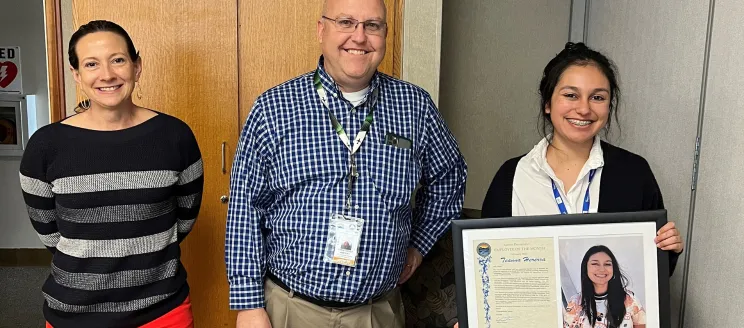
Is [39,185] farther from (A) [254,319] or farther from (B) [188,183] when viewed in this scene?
(A) [254,319]

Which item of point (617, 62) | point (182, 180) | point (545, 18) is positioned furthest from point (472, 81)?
point (182, 180)

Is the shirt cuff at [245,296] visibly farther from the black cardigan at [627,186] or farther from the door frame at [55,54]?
the door frame at [55,54]

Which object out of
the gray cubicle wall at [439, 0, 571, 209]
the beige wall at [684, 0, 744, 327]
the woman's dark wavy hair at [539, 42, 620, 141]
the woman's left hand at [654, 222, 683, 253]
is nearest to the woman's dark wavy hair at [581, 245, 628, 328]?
the woman's left hand at [654, 222, 683, 253]

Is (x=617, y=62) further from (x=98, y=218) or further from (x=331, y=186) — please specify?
(x=98, y=218)

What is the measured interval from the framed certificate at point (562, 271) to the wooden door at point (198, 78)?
4.87 feet

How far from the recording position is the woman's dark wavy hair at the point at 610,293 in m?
1.62

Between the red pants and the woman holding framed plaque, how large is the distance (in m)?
1.10

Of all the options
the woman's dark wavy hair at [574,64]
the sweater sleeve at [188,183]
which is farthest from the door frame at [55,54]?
the woman's dark wavy hair at [574,64]

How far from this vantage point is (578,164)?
1.83 metres

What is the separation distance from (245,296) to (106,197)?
0.54 m

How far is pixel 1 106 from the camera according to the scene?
18.1 ft

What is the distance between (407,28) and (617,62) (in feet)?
3.70

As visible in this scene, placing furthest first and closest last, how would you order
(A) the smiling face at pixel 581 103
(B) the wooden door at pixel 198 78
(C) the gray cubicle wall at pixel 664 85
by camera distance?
(B) the wooden door at pixel 198 78 < (C) the gray cubicle wall at pixel 664 85 < (A) the smiling face at pixel 581 103

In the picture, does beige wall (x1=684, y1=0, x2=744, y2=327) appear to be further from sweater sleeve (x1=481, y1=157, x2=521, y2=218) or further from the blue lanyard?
sweater sleeve (x1=481, y1=157, x2=521, y2=218)
